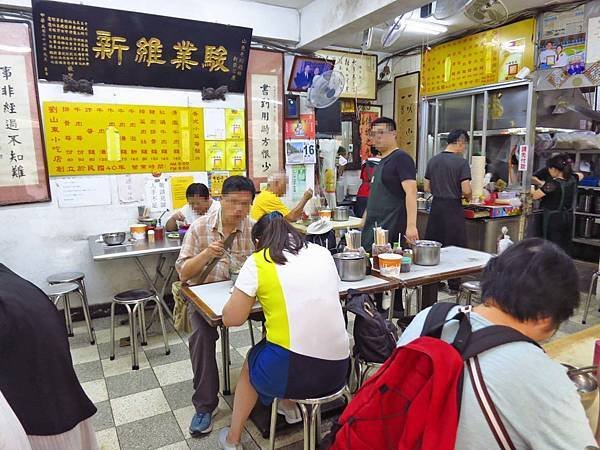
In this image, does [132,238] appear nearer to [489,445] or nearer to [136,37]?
[136,37]

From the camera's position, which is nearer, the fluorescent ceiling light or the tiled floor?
the tiled floor

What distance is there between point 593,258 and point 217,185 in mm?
5031

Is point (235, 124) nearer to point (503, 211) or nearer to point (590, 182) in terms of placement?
point (503, 211)

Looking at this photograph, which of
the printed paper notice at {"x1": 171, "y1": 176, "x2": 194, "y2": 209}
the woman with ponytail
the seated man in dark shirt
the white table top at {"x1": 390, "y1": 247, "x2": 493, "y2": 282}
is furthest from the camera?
the woman with ponytail

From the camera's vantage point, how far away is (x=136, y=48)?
390 centimetres

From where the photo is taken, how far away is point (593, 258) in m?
5.85

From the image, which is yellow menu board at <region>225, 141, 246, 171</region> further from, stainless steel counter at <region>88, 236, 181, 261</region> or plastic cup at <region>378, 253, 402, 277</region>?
plastic cup at <region>378, 253, 402, 277</region>

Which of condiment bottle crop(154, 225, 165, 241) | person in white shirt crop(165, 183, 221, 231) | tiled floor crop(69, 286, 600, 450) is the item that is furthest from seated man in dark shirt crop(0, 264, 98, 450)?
condiment bottle crop(154, 225, 165, 241)

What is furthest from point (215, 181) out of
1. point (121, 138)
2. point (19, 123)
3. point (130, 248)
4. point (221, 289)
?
point (221, 289)

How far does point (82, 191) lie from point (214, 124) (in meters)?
1.40

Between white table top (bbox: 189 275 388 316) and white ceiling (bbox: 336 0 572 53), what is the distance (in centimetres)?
313

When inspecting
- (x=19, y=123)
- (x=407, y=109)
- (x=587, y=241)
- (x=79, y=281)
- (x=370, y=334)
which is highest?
(x=407, y=109)

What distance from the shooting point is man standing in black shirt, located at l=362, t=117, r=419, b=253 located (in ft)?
10.9

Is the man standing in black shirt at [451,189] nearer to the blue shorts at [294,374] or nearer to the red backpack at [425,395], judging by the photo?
the blue shorts at [294,374]
